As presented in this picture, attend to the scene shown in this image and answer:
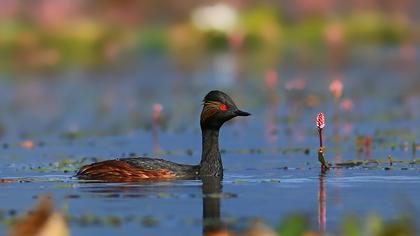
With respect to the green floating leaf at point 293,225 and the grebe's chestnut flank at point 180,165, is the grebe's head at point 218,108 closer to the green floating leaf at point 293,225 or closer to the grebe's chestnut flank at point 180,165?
the grebe's chestnut flank at point 180,165

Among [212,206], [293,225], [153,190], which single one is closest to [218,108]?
[153,190]

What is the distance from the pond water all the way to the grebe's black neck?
0.28 meters

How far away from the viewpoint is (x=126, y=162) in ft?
58.1

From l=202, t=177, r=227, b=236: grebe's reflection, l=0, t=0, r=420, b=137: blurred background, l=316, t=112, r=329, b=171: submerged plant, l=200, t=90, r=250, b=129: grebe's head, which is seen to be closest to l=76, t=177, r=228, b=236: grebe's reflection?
l=202, t=177, r=227, b=236: grebe's reflection

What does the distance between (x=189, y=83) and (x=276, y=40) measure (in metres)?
16.4

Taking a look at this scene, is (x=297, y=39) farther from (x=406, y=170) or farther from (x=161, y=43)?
(x=406, y=170)

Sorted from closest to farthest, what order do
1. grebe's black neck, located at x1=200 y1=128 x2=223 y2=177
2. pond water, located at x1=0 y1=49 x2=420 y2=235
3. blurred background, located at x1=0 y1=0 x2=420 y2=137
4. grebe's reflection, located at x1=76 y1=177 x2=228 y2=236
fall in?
pond water, located at x1=0 y1=49 x2=420 y2=235, grebe's reflection, located at x1=76 y1=177 x2=228 y2=236, grebe's black neck, located at x1=200 y1=128 x2=223 y2=177, blurred background, located at x1=0 y1=0 x2=420 y2=137

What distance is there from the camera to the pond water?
1402 cm

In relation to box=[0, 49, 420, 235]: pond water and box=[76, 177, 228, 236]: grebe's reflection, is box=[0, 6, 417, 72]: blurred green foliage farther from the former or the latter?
box=[76, 177, 228, 236]: grebe's reflection

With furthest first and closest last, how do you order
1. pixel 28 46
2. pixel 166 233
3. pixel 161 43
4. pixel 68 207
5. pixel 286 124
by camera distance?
pixel 161 43 < pixel 28 46 < pixel 286 124 < pixel 68 207 < pixel 166 233

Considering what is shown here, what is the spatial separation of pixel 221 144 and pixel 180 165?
4.95 meters

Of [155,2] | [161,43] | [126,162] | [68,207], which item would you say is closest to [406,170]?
[126,162]

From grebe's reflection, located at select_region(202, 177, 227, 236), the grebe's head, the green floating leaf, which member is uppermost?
the grebe's head

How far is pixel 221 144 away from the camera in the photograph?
22.6 m
